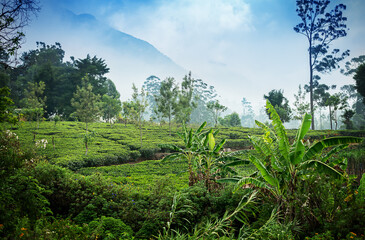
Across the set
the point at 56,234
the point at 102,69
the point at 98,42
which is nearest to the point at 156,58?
the point at 98,42

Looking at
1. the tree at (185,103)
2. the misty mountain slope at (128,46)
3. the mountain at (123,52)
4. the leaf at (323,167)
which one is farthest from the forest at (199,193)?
the misty mountain slope at (128,46)

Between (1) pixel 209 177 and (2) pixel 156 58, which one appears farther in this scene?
(2) pixel 156 58

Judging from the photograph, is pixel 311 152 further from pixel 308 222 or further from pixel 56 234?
pixel 56 234

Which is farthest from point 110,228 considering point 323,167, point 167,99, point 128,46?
point 128,46

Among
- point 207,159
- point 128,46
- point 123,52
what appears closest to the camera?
point 207,159

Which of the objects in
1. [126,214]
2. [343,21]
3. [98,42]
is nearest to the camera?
[126,214]

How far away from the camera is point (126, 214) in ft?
13.6

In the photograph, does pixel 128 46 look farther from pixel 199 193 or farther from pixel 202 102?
pixel 199 193

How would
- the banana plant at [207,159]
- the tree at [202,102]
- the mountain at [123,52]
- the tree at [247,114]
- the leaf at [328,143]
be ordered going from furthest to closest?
the mountain at [123,52] < the tree at [247,114] < the tree at [202,102] < the banana plant at [207,159] < the leaf at [328,143]

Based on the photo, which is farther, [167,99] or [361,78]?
[167,99]

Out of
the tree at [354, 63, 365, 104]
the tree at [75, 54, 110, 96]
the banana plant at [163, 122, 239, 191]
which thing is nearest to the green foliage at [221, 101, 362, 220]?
the banana plant at [163, 122, 239, 191]

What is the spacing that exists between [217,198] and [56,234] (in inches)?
112

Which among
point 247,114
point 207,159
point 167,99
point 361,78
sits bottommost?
point 207,159

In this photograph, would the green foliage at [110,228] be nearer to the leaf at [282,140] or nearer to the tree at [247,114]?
the leaf at [282,140]
